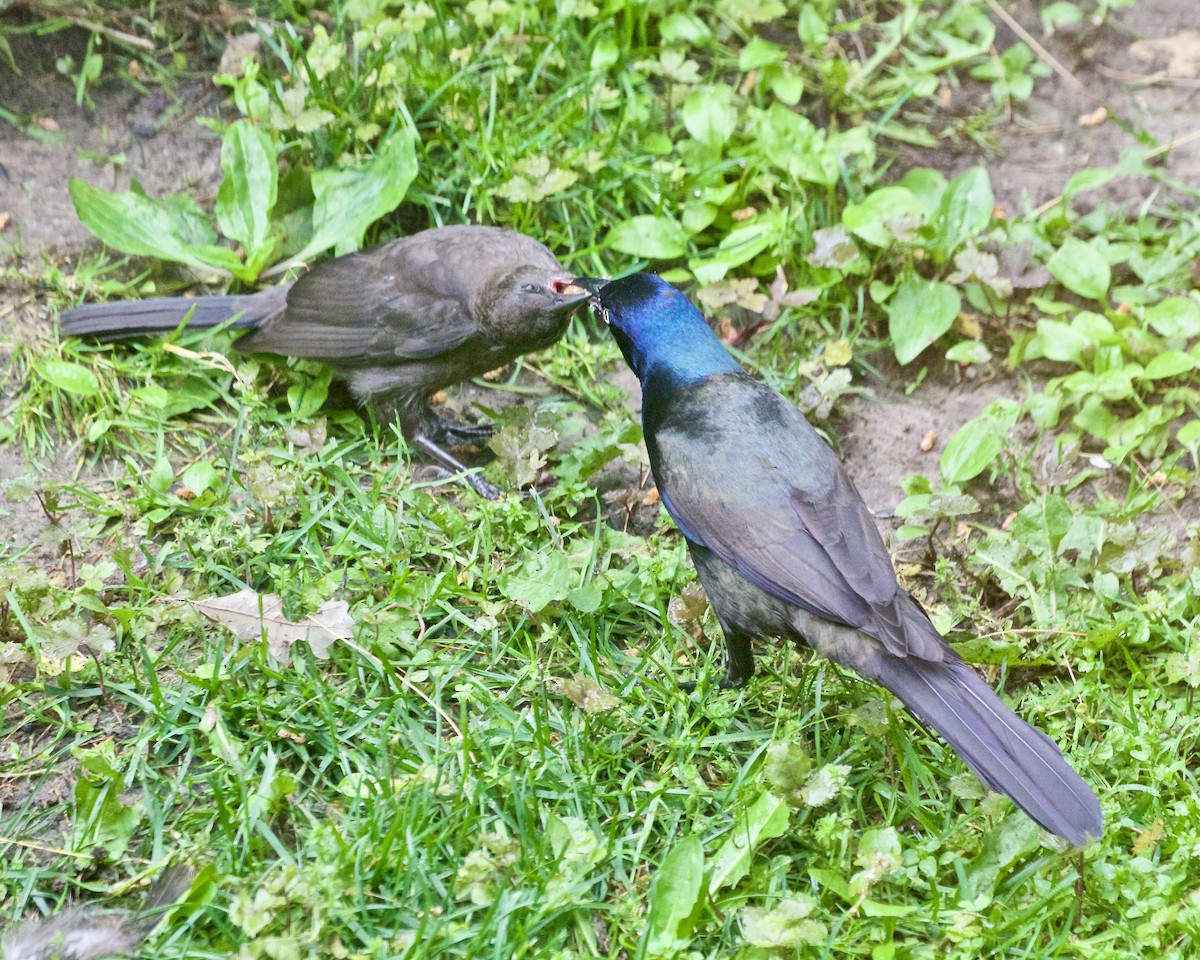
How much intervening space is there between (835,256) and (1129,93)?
212 cm

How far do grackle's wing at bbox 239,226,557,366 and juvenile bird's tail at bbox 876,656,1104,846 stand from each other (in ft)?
6.61

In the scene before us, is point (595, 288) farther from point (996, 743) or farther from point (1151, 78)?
point (1151, 78)

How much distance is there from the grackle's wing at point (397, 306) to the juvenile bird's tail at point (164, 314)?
0.42 ft

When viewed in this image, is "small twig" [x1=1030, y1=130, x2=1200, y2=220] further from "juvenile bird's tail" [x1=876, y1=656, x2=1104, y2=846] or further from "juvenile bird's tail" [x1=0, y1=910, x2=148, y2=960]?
"juvenile bird's tail" [x1=0, y1=910, x2=148, y2=960]

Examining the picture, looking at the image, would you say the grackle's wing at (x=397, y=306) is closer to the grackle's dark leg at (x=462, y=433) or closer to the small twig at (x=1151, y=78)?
the grackle's dark leg at (x=462, y=433)

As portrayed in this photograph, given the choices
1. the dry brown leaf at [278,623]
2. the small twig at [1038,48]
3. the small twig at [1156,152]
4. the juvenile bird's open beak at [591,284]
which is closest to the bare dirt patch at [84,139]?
the juvenile bird's open beak at [591,284]

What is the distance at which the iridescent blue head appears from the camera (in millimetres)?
3898

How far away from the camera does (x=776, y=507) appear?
343 cm

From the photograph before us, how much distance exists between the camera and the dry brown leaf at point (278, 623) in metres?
3.51

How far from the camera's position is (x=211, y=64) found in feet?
17.7

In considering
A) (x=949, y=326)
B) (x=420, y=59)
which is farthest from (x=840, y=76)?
(x=420, y=59)

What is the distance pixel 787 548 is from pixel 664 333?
92cm

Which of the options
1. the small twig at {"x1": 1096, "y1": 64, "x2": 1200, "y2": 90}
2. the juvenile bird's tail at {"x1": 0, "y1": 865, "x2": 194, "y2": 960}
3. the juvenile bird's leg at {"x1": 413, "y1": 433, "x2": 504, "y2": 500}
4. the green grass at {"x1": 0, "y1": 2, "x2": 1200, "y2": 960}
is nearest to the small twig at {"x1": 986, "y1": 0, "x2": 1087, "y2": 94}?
the small twig at {"x1": 1096, "y1": 64, "x2": 1200, "y2": 90}

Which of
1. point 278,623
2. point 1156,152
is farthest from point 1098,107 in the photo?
point 278,623
